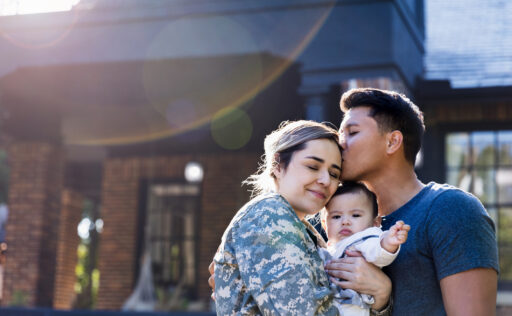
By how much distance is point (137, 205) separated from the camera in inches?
437

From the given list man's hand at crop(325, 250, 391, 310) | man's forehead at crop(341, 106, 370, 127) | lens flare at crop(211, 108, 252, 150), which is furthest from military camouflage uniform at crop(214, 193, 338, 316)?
lens flare at crop(211, 108, 252, 150)

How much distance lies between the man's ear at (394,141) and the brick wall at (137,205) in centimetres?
765

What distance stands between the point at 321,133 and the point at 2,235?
27.9 feet

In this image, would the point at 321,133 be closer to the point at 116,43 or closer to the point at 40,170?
the point at 116,43

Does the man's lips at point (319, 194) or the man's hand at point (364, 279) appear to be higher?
the man's lips at point (319, 194)

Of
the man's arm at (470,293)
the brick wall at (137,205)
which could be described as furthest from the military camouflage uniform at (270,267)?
the brick wall at (137,205)

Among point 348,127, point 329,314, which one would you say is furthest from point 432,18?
point 329,314

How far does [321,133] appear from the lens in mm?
2715

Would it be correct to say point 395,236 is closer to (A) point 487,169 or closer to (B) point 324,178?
(B) point 324,178

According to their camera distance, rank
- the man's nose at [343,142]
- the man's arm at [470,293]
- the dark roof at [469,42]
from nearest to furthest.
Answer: the man's arm at [470,293] < the man's nose at [343,142] < the dark roof at [469,42]

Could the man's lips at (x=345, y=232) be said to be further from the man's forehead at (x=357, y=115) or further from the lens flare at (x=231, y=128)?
the lens flare at (x=231, y=128)

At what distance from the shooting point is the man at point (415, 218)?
95.8 inches

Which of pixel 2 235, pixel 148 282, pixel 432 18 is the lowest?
pixel 148 282

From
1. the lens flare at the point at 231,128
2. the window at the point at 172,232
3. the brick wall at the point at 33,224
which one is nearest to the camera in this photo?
the lens flare at the point at 231,128
